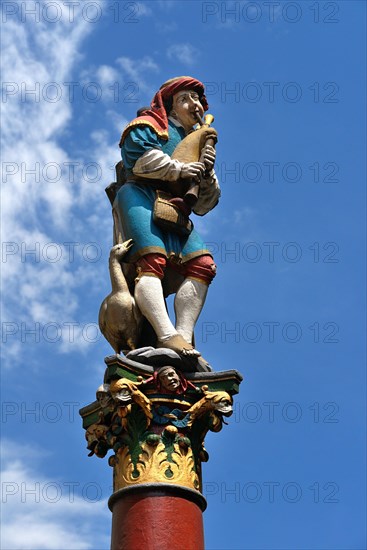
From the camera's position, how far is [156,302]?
12672 millimetres

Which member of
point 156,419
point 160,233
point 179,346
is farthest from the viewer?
point 160,233

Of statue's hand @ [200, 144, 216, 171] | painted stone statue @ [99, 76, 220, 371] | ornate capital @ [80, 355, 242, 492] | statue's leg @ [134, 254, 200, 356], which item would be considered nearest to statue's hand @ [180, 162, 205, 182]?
painted stone statue @ [99, 76, 220, 371]

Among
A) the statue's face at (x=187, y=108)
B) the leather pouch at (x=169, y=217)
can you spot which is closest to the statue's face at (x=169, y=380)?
A: the leather pouch at (x=169, y=217)

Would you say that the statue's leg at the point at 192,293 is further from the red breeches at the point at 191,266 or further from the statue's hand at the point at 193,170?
the statue's hand at the point at 193,170

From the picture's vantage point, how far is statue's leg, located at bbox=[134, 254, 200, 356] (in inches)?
483

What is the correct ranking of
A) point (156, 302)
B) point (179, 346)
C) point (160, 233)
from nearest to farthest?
1. point (179, 346)
2. point (156, 302)
3. point (160, 233)

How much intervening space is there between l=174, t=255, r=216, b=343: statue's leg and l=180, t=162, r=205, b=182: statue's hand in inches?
44.1

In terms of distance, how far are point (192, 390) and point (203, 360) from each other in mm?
647

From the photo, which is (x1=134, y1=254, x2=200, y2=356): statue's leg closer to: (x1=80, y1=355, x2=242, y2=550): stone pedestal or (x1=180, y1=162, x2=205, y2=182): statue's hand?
(x1=80, y1=355, x2=242, y2=550): stone pedestal

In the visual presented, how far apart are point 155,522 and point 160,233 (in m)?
4.14

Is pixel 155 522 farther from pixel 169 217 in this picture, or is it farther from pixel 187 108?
pixel 187 108

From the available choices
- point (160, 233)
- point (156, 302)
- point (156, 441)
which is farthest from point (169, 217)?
point (156, 441)

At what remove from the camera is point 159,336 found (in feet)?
40.7

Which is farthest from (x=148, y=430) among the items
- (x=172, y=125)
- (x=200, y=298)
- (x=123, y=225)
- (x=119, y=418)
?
(x=172, y=125)
